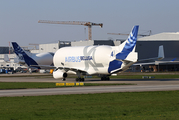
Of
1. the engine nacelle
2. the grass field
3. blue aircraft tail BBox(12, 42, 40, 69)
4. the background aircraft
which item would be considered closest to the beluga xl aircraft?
the engine nacelle

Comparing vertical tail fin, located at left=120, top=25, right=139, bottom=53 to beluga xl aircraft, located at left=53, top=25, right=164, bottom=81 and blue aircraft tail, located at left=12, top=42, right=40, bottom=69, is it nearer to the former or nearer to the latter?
beluga xl aircraft, located at left=53, top=25, right=164, bottom=81

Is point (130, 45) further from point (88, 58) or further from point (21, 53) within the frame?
point (21, 53)

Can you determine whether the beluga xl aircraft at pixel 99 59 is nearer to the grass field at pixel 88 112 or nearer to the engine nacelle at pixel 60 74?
the engine nacelle at pixel 60 74

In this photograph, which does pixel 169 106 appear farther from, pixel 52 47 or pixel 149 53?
pixel 52 47

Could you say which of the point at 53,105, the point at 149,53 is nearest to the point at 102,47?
the point at 53,105

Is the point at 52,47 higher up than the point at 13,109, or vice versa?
the point at 52,47

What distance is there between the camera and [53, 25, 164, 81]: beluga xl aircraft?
47.0 m

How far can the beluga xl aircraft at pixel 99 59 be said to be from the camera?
46969 millimetres

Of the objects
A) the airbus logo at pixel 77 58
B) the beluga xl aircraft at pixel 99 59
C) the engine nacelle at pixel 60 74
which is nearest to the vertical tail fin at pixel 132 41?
the beluga xl aircraft at pixel 99 59

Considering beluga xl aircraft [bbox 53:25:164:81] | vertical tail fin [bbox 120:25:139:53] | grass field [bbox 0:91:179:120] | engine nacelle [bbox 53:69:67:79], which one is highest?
vertical tail fin [bbox 120:25:139:53]

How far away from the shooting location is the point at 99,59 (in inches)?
2046

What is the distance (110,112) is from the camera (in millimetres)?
17031

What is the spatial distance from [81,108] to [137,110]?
3.62 metres

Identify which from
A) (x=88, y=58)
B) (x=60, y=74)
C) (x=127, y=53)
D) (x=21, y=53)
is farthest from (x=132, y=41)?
(x=21, y=53)
